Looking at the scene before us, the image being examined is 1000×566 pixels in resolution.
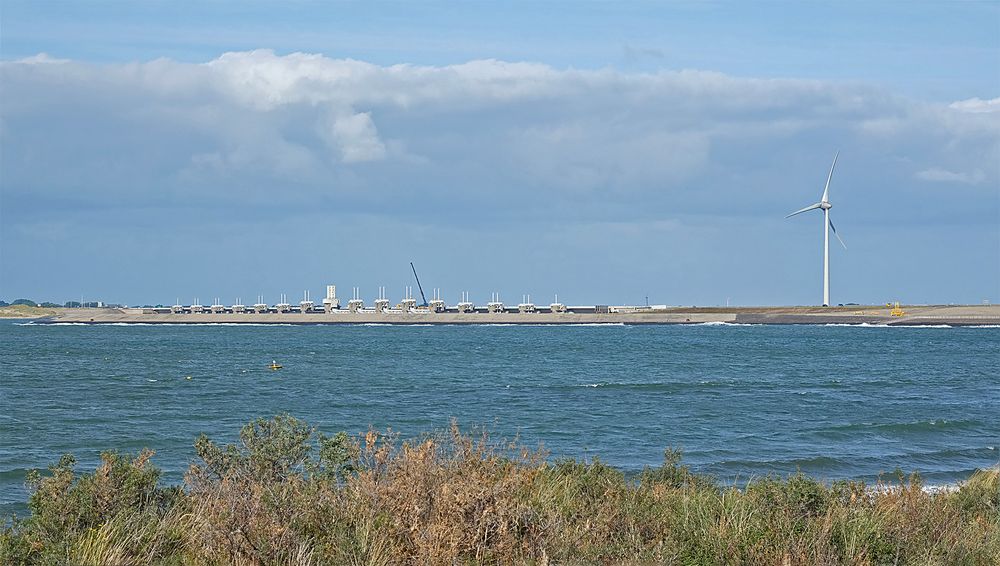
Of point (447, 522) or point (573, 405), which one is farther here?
point (573, 405)

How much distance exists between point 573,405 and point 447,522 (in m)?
31.6

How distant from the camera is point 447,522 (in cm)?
782

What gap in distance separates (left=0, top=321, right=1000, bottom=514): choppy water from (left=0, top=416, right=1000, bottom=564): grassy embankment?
9.59 meters

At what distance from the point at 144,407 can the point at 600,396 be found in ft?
60.1

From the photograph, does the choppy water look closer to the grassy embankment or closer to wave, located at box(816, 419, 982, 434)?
wave, located at box(816, 419, 982, 434)

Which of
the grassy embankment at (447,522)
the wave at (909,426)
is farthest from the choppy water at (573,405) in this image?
the grassy embankment at (447,522)

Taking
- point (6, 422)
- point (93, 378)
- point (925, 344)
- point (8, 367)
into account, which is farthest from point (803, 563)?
point (925, 344)

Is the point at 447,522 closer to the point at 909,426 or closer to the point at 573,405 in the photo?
the point at 909,426

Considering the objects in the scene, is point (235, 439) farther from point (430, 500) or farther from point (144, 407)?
point (430, 500)

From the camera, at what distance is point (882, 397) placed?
4312cm

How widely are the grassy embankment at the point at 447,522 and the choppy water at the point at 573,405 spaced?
9.59m

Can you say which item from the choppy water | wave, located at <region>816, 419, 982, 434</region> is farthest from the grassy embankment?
wave, located at <region>816, 419, 982, 434</region>

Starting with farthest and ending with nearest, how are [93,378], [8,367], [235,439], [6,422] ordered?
[8,367], [93,378], [6,422], [235,439]

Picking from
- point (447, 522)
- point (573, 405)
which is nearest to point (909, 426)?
point (573, 405)
